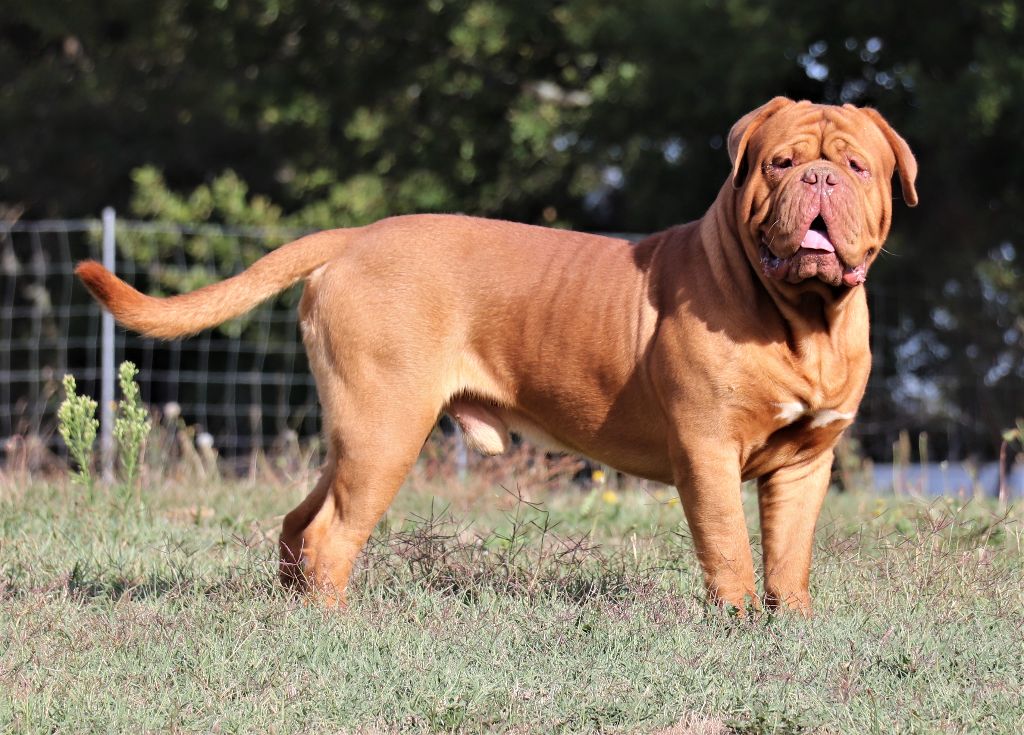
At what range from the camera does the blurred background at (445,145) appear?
34.1 ft

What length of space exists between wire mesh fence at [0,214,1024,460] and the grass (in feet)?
20.2

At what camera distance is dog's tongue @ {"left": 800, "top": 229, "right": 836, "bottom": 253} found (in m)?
3.68

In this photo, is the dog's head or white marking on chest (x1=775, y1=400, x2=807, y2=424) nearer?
the dog's head

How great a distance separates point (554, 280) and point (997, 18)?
265 inches

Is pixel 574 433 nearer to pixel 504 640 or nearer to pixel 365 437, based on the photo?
pixel 365 437

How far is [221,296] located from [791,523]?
206 cm

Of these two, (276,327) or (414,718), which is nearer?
(414,718)

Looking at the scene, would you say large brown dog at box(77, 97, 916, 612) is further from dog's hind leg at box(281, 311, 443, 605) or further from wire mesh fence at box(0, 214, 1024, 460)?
wire mesh fence at box(0, 214, 1024, 460)

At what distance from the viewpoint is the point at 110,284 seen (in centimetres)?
417

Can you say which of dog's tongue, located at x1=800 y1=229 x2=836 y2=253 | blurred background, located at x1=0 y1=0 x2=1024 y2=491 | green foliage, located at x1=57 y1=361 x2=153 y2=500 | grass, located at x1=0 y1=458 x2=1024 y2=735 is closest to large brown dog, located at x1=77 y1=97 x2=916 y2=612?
dog's tongue, located at x1=800 y1=229 x2=836 y2=253

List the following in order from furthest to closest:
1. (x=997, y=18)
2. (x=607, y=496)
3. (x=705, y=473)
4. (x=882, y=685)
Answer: (x=997, y=18) → (x=607, y=496) → (x=705, y=473) → (x=882, y=685)

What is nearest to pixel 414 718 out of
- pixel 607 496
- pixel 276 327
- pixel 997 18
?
pixel 607 496

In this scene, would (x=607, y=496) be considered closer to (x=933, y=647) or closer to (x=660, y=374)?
(x=660, y=374)

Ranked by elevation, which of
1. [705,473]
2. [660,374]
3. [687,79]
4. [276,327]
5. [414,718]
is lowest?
[276,327]
